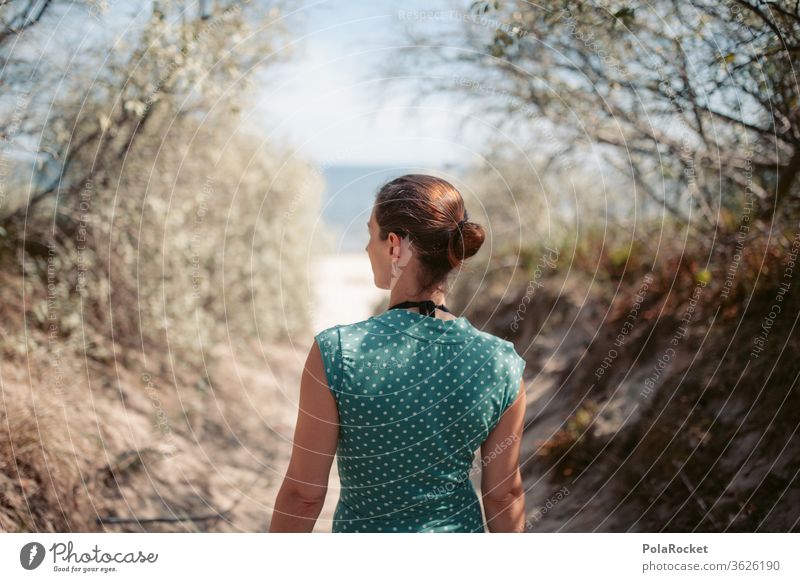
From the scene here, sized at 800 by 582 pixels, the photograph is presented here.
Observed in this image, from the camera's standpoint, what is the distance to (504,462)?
1.98m

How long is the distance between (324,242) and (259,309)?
2.55 m

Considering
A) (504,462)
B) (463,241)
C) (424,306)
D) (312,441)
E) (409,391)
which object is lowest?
(504,462)

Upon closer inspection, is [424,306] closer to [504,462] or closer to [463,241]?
[463,241]

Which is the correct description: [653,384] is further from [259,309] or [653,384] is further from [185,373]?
[259,309]

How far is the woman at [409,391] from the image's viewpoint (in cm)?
184

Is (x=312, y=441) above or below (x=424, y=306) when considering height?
below

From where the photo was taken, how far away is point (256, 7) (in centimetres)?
477

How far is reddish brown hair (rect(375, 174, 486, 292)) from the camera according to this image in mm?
1841
